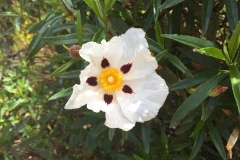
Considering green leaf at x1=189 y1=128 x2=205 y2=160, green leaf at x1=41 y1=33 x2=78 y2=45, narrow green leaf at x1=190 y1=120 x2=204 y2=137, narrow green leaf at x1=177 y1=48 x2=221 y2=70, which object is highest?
green leaf at x1=41 y1=33 x2=78 y2=45

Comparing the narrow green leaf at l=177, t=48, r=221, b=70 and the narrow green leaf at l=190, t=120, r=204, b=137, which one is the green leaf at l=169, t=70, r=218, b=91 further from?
the narrow green leaf at l=190, t=120, r=204, b=137

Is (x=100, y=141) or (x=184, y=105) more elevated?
(x=184, y=105)

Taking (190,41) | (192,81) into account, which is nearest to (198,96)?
(192,81)

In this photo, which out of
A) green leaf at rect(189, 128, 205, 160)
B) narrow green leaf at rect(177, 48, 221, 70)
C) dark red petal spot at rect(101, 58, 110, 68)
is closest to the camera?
dark red petal spot at rect(101, 58, 110, 68)


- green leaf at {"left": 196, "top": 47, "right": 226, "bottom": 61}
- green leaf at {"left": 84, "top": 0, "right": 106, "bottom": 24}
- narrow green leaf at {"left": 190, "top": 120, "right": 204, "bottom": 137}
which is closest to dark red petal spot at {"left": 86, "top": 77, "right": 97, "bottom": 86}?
green leaf at {"left": 84, "top": 0, "right": 106, "bottom": 24}

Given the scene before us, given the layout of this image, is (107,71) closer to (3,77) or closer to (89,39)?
(89,39)

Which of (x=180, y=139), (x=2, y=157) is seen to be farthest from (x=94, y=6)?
(x=2, y=157)

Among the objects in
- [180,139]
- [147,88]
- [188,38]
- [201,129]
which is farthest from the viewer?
[180,139]
